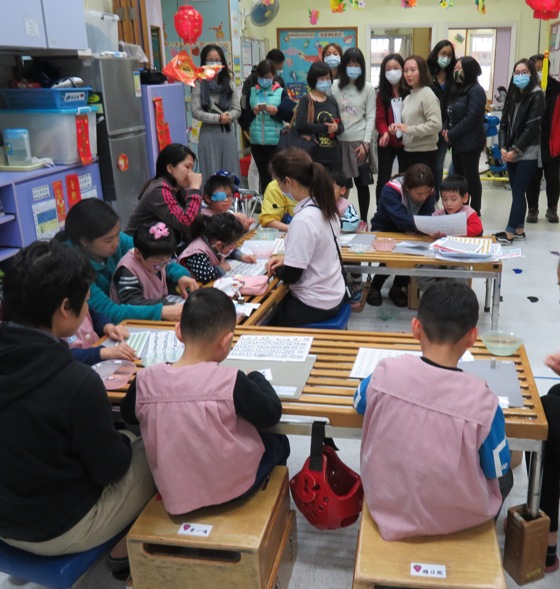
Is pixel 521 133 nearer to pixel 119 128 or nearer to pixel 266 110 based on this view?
pixel 266 110

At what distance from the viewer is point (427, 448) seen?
1.45m

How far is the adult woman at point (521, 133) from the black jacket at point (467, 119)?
10.7 inches

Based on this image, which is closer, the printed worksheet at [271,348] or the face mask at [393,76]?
the printed worksheet at [271,348]

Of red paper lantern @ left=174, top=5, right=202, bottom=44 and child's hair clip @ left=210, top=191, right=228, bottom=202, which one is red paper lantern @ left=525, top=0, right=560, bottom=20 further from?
child's hair clip @ left=210, top=191, right=228, bottom=202

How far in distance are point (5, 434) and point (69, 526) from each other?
0.96 ft

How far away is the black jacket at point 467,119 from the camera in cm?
534

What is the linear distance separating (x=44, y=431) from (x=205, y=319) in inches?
18.6

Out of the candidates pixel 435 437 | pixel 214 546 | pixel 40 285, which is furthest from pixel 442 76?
pixel 214 546

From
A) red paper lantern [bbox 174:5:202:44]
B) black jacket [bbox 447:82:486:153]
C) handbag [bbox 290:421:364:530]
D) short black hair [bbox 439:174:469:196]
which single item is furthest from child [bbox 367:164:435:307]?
red paper lantern [bbox 174:5:202:44]

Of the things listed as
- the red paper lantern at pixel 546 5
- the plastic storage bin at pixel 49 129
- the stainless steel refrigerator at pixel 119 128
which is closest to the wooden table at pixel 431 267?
the plastic storage bin at pixel 49 129

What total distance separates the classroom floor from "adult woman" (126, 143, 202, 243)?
1.25 metres

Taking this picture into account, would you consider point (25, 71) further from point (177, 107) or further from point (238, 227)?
point (238, 227)

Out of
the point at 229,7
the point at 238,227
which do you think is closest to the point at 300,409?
the point at 238,227

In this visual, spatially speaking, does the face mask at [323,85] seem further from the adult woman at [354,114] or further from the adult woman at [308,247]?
the adult woman at [308,247]
